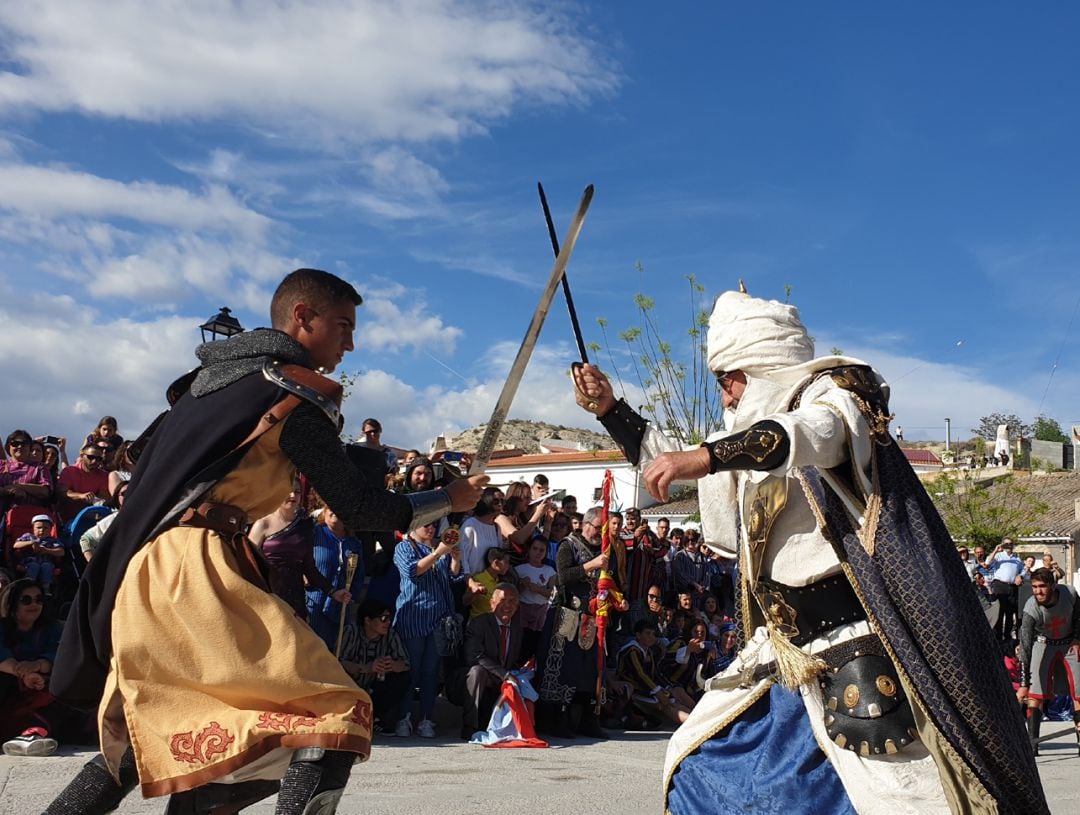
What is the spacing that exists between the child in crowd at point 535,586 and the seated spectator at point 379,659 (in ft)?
4.58

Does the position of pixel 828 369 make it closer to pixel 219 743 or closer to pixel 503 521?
pixel 219 743

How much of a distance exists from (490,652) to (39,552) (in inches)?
144

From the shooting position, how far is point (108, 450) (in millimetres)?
9391

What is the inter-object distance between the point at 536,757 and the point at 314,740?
5.72 meters

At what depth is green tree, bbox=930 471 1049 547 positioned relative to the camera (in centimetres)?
3756

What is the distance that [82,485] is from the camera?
9.09 metres

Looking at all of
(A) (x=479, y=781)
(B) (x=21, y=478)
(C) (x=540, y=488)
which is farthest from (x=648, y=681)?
(B) (x=21, y=478)

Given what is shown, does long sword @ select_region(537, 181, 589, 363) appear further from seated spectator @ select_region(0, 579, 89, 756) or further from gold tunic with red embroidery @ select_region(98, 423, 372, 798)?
seated spectator @ select_region(0, 579, 89, 756)

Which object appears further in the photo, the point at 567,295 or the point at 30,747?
the point at 30,747

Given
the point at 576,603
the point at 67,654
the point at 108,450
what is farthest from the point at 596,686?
the point at 67,654

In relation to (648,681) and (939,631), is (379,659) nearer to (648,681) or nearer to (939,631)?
(648,681)

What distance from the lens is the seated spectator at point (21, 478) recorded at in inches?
336

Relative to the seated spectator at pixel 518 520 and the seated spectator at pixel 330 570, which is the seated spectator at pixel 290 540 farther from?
the seated spectator at pixel 518 520

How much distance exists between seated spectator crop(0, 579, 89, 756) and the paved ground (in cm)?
19
